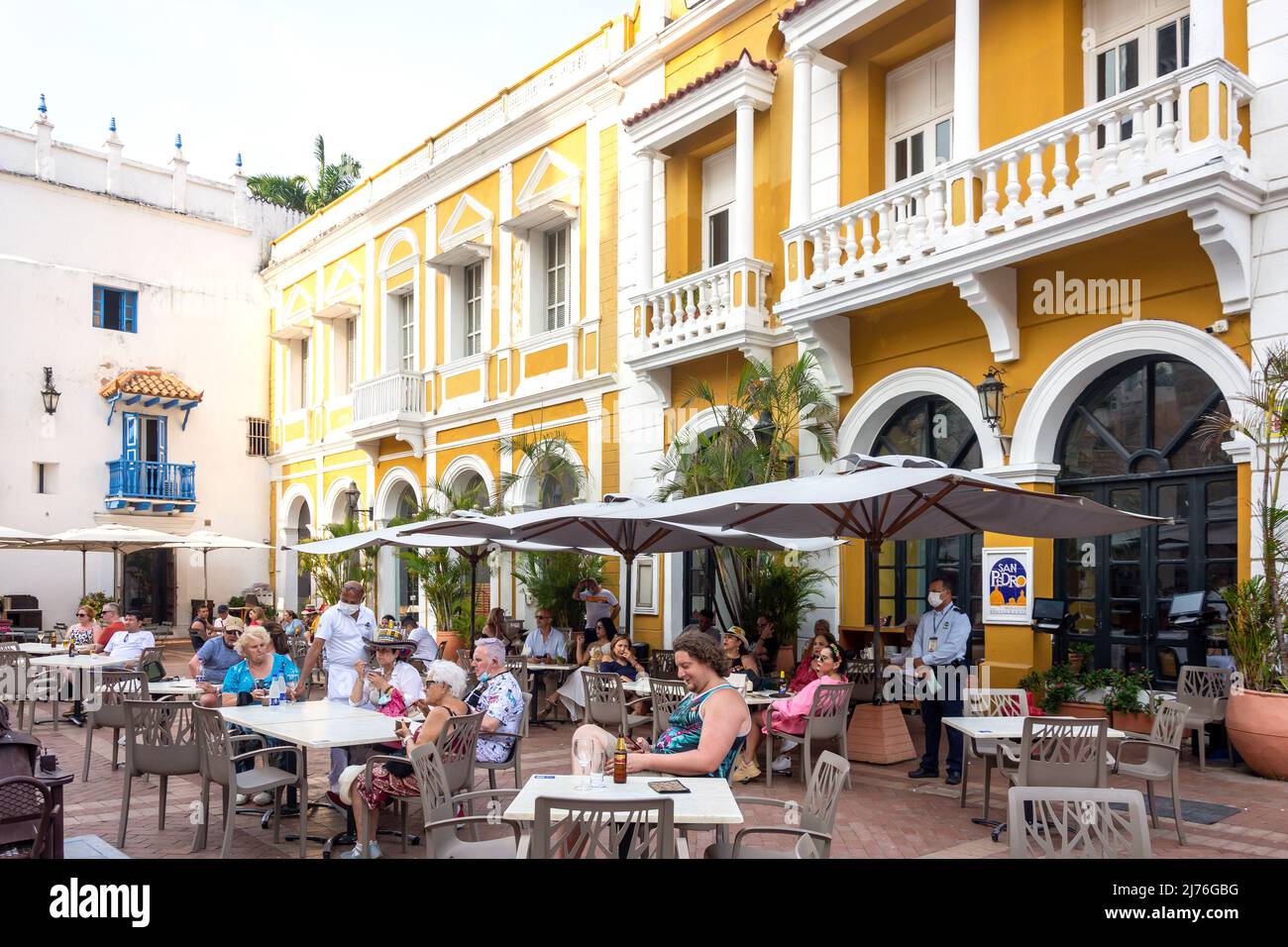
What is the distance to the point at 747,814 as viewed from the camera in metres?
7.46

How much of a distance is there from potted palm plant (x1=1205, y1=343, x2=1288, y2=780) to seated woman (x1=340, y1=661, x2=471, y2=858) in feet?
20.3

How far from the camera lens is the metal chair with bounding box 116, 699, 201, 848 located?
22.5 ft

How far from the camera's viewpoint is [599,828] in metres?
3.96

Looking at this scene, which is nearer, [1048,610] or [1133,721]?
[1133,721]

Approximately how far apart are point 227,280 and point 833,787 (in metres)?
27.0

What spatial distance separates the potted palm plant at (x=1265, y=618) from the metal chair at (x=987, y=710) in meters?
1.93

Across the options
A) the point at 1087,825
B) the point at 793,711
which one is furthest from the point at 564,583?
the point at 1087,825

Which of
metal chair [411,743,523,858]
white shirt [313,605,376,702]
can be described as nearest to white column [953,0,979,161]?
white shirt [313,605,376,702]

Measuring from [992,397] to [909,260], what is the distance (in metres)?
1.72

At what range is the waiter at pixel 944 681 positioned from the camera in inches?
341

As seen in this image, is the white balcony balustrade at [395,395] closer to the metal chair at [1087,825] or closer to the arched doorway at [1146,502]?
the arched doorway at [1146,502]

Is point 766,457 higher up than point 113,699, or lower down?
higher up

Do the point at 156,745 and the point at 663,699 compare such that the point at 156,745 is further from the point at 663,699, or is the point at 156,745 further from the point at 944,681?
the point at 944,681

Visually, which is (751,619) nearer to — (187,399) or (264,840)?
(264,840)
